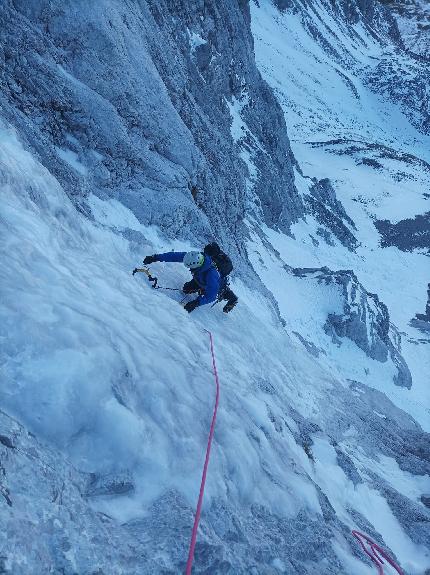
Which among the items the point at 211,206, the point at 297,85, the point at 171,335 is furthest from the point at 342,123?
the point at 171,335

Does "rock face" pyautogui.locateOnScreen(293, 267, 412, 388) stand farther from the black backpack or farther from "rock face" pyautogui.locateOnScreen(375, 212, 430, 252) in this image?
"rock face" pyautogui.locateOnScreen(375, 212, 430, 252)

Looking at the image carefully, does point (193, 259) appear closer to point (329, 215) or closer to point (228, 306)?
point (228, 306)

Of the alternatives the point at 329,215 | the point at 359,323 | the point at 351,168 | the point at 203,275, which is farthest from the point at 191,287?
the point at 351,168

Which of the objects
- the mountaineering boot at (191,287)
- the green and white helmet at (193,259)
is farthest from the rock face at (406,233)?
the green and white helmet at (193,259)

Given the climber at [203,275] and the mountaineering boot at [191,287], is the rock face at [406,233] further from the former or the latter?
the climber at [203,275]

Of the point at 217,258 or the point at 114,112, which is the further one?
the point at 114,112

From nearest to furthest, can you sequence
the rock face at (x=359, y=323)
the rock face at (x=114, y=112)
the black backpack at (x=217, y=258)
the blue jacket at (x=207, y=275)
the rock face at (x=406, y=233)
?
1. the blue jacket at (x=207, y=275)
2. the black backpack at (x=217, y=258)
3. the rock face at (x=114, y=112)
4. the rock face at (x=359, y=323)
5. the rock face at (x=406, y=233)

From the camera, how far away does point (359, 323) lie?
2117cm

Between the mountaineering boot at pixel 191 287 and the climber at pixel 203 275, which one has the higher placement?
the climber at pixel 203 275

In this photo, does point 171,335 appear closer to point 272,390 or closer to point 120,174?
point 272,390

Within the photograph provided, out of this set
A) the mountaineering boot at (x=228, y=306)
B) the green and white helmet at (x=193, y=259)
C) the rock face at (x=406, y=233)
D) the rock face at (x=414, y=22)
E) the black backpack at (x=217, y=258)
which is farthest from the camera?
the rock face at (x=414, y=22)

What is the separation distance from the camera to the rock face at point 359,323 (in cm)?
2109

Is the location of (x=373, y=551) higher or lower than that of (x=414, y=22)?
lower

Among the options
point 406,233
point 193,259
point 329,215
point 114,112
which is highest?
point 114,112
